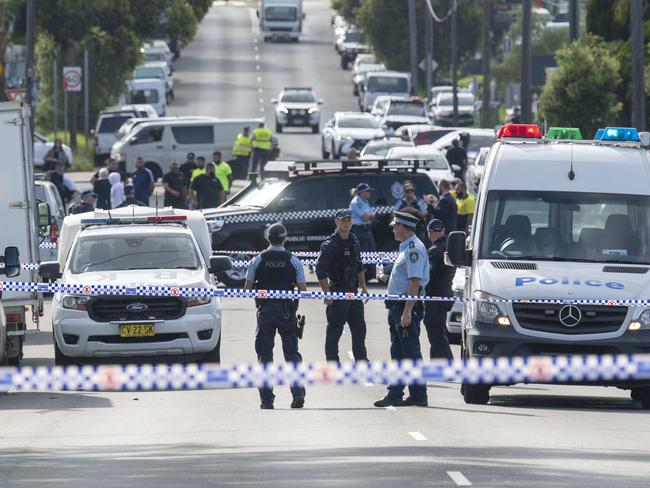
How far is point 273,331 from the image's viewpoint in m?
15.4

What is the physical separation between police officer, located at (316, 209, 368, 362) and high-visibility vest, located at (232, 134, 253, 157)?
26618 mm

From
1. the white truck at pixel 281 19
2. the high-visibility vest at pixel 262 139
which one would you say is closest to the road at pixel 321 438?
the high-visibility vest at pixel 262 139

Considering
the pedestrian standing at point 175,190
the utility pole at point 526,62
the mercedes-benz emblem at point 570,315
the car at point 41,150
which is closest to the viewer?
the mercedes-benz emblem at point 570,315

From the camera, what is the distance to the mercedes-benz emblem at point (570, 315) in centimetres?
1482

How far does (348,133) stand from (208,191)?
19771 millimetres

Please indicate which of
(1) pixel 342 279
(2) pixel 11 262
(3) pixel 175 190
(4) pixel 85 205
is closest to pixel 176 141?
(3) pixel 175 190

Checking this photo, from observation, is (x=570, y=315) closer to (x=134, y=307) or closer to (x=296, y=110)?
(x=134, y=307)

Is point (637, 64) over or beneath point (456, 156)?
over

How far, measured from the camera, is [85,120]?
60.5m

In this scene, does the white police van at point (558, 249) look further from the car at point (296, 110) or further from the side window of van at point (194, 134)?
the car at point (296, 110)

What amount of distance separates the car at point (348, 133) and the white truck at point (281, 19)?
41.7 metres

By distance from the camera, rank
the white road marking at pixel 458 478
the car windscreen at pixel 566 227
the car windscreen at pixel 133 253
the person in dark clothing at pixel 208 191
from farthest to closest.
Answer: the person in dark clothing at pixel 208 191
the car windscreen at pixel 133 253
the car windscreen at pixel 566 227
the white road marking at pixel 458 478

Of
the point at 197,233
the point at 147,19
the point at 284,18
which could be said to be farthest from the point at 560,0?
the point at 197,233

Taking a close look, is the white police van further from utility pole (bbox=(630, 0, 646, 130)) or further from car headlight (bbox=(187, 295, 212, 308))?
utility pole (bbox=(630, 0, 646, 130))
